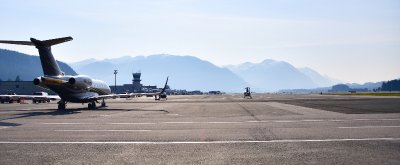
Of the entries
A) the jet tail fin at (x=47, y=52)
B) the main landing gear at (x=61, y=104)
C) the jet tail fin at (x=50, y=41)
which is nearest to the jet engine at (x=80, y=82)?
the jet tail fin at (x=47, y=52)

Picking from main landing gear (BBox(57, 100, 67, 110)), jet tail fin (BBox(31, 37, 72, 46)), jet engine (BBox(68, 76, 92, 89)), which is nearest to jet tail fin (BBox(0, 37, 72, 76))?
jet tail fin (BBox(31, 37, 72, 46))

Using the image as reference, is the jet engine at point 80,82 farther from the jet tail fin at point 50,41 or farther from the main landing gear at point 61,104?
the jet tail fin at point 50,41

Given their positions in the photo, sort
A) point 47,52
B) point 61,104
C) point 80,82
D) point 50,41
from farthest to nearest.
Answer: point 61,104 < point 80,82 < point 47,52 < point 50,41

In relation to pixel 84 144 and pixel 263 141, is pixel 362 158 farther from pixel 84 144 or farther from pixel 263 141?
pixel 84 144

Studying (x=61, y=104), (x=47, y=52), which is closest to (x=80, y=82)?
(x=61, y=104)

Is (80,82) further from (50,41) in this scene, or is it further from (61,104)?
(50,41)

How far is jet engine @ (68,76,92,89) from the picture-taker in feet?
137

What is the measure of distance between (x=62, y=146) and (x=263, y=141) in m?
7.24

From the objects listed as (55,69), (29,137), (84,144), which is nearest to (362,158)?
(84,144)

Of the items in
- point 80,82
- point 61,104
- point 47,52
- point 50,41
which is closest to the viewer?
point 50,41

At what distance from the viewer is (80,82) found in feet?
144

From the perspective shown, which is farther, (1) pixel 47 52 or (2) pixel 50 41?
(1) pixel 47 52

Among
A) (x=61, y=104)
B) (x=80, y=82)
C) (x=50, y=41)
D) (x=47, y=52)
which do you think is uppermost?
(x=50, y=41)

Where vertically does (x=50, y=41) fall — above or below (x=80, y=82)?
above
